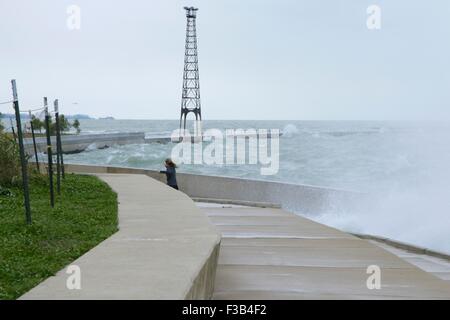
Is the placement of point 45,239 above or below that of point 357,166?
above

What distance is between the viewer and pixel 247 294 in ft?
21.6

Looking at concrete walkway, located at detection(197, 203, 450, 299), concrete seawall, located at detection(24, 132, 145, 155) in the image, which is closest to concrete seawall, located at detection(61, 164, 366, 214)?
concrete walkway, located at detection(197, 203, 450, 299)

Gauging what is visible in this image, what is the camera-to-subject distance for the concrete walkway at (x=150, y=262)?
4547 millimetres

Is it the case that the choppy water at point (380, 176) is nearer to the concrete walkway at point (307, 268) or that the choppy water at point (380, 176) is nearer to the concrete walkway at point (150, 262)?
the concrete walkway at point (307, 268)

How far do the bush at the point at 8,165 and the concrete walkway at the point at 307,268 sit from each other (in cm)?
492

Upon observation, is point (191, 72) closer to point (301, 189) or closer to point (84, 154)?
point (84, 154)

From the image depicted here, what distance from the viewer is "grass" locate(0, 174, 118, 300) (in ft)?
18.5

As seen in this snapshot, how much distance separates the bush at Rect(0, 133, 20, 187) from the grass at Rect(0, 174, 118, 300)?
58 cm

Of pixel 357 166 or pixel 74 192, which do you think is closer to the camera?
pixel 74 192

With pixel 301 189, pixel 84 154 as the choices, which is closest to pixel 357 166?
pixel 84 154

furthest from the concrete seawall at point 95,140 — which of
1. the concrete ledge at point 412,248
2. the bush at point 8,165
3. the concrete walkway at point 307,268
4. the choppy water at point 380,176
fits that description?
the concrete walkway at point 307,268
